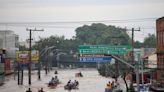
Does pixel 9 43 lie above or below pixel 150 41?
below

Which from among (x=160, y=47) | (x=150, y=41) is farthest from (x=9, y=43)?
(x=160, y=47)

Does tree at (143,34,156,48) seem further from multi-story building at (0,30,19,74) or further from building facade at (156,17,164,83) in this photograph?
building facade at (156,17,164,83)

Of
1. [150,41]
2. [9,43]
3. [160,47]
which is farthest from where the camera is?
[150,41]

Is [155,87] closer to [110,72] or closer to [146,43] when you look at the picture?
[110,72]

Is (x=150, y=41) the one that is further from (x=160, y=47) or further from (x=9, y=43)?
(x=160, y=47)

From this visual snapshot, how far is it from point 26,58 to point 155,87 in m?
56.8

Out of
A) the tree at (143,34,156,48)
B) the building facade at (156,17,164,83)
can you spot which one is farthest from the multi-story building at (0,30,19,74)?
the building facade at (156,17,164,83)

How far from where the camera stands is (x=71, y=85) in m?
74.8

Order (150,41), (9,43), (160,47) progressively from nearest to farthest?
(160,47) < (9,43) < (150,41)

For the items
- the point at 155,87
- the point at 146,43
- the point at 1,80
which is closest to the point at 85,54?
the point at 155,87

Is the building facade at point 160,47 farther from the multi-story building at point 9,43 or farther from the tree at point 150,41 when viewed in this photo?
the tree at point 150,41

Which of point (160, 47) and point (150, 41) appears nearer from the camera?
point (160, 47)

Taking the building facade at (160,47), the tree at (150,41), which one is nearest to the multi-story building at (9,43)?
the tree at (150,41)

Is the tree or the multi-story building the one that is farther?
the tree
